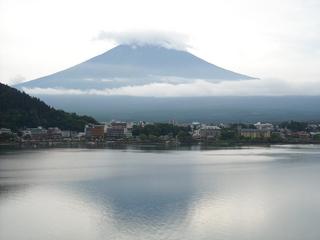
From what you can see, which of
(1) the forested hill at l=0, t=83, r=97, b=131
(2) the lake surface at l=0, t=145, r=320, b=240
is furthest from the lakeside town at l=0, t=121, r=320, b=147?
(2) the lake surface at l=0, t=145, r=320, b=240

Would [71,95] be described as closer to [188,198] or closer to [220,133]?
[220,133]

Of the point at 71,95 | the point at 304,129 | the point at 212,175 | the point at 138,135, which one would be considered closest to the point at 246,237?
the point at 212,175

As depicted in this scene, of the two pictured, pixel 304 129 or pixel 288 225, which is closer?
pixel 288 225

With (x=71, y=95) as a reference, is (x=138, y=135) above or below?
below

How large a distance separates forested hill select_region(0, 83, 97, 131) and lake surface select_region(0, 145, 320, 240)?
8.70 metres

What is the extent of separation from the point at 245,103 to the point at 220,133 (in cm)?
2928

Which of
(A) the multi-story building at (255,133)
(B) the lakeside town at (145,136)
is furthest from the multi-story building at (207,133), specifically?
(A) the multi-story building at (255,133)

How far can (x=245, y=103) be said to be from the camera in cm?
5038

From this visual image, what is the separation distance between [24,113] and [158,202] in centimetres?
1360

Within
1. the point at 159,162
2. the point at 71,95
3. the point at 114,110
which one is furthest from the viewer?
the point at 71,95

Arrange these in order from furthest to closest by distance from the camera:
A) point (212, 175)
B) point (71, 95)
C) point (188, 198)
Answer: point (71, 95) < point (212, 175) < point (188, 198)

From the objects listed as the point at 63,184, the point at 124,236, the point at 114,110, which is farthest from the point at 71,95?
the point at 124,236

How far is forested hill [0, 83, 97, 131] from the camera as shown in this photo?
18.0 meters

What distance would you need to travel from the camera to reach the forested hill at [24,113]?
18000 millimetres
